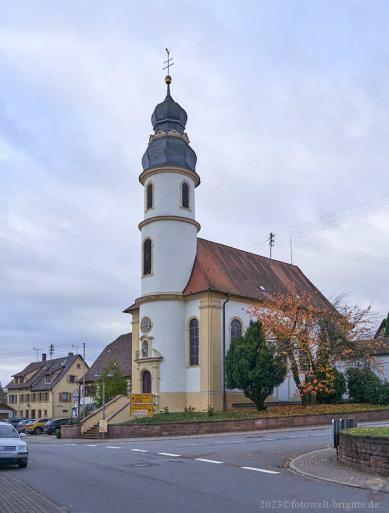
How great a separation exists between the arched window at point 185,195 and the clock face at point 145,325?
7.45 meters

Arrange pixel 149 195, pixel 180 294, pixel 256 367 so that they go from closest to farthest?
pixel 256 367 < pixel 180 294 < pixel 149 195

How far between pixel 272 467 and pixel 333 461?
1503 mm

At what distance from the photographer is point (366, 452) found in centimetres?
1330

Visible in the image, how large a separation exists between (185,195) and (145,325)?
336 inches

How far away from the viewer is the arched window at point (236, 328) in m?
38.3

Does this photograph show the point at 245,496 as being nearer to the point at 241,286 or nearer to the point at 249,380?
the point at 249,380

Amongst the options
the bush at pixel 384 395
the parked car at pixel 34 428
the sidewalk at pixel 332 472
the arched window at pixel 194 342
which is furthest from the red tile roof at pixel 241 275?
the sidewalk at pixel 332 472

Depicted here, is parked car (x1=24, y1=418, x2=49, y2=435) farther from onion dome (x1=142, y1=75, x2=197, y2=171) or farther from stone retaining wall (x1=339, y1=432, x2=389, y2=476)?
stone retaining wall (x1=339, y1=432, x2=389, y2=476)

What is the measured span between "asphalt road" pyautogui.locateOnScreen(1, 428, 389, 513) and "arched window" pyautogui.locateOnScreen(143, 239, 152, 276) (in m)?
20.2

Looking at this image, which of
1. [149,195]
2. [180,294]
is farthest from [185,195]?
[180,294]

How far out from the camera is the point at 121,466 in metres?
16.1

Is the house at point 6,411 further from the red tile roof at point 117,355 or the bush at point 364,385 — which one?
the bush at point 364,385

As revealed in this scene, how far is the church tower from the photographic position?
1483 inches

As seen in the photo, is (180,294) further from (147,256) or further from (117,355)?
(117,355)
